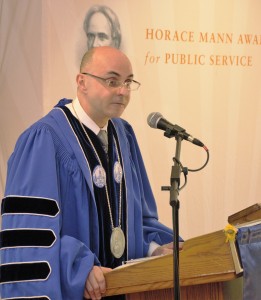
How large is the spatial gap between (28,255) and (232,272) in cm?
88

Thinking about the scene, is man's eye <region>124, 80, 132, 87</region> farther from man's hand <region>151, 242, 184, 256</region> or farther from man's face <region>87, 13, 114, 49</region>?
man's face <region>87, 13, 114, 49</region>

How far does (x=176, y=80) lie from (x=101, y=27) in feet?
2.20

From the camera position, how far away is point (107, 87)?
112 inches

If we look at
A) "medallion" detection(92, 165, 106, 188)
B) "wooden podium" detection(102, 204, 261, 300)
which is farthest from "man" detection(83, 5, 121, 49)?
"wooden podium" detection(102, 204, 261, 300)

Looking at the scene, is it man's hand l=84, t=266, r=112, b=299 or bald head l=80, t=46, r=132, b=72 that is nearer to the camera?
man's hand l=84, t=266, r=112, b=299

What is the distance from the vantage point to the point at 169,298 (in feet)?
7.84

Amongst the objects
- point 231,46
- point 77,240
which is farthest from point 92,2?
point 77,240

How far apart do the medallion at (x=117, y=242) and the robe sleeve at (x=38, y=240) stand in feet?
0.71

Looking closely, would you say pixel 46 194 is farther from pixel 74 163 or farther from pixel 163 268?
pixel 163 268

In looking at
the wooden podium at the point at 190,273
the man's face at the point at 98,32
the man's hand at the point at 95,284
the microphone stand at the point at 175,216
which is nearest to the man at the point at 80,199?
the man's hand at the point at 95,284

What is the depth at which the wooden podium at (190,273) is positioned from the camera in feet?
7.27

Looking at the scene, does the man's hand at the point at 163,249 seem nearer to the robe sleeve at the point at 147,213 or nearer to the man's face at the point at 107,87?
the robe sleeve at the point at 147,213

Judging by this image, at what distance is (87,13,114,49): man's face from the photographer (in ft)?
13.3

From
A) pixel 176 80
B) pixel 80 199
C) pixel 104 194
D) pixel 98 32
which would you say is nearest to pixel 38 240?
pixel 80 199
